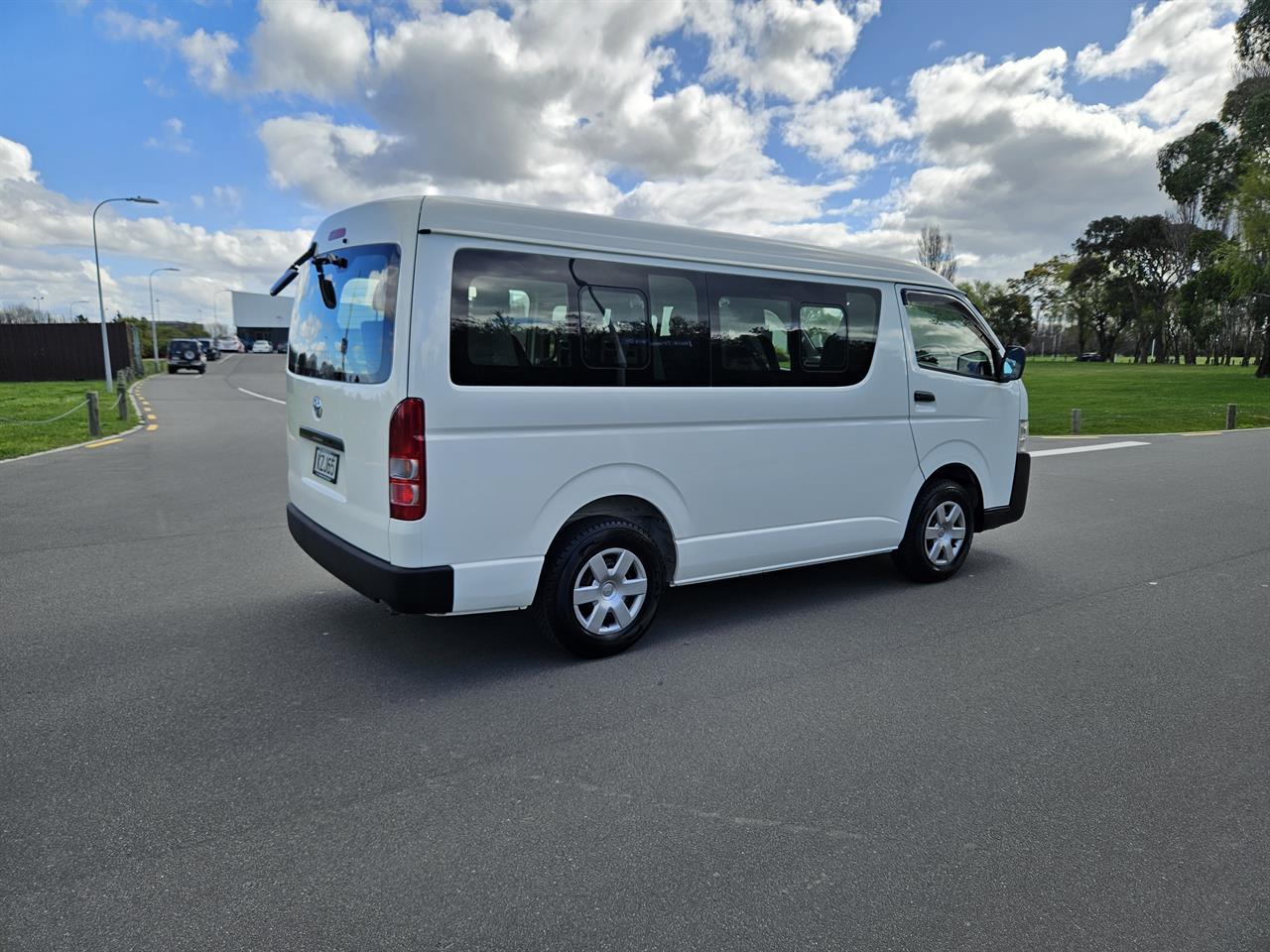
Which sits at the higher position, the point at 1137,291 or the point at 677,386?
the point at 1137,291

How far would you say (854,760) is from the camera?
3166mm

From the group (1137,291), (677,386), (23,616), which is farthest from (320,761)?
(1137,291)

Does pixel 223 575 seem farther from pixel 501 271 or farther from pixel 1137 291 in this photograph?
pixel 1137 291

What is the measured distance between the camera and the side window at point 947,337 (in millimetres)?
5332

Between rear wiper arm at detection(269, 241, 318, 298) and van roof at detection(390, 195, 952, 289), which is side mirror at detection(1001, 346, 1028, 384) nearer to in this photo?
van roof at detection(390, 195, 952, 289)

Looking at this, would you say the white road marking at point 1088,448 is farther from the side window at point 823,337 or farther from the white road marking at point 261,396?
the white road marking at point 261,396

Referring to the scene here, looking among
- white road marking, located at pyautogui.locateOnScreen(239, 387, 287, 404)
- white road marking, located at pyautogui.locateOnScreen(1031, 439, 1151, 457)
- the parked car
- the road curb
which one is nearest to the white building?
the parked car

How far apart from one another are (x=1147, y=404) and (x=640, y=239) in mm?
26515

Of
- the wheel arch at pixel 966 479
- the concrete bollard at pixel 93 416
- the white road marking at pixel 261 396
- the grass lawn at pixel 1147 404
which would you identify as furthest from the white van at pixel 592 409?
the white road marking at pixel 261 396

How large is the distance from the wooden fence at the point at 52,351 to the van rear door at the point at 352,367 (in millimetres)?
35808

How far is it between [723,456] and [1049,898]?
8.62 feet

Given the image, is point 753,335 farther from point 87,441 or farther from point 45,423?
point 45,423

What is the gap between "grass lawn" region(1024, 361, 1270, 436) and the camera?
18.0 metres

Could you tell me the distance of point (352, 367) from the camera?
3.88 m
